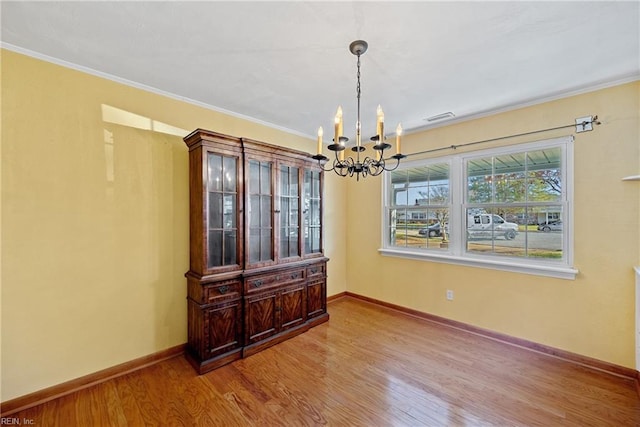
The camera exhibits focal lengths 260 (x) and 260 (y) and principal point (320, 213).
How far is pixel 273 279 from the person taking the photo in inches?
114

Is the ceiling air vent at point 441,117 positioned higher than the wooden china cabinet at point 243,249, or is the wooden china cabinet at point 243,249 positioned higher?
the ceiling air vent at point 441,117

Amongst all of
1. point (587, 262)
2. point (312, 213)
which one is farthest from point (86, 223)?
point (587, 262)

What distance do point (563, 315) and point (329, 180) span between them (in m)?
3.20

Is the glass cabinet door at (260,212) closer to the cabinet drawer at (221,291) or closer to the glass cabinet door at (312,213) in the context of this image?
the cabinet drawer at (221,291)

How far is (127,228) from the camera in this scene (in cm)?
236

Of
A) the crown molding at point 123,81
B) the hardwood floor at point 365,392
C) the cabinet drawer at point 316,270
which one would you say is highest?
the crown molding at point 123,81

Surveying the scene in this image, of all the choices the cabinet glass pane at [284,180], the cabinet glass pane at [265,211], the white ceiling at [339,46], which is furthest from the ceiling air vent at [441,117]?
the cabinet glass pane at [265,211]

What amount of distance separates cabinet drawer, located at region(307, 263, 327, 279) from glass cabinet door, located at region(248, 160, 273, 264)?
615 mm

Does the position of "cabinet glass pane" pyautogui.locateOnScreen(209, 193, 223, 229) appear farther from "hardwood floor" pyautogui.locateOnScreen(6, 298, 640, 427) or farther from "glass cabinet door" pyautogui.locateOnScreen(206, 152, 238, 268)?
"hardwood floor" pyautogui.locateOnScreen(6, 298, 640, 427)

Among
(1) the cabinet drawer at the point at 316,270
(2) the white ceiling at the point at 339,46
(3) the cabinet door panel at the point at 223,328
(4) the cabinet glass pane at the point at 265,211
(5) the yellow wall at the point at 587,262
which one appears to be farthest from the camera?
(1) the cabinet drawer at the point at 316,270

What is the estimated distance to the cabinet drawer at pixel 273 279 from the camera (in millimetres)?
2707

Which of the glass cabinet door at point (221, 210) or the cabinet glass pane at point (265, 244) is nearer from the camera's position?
the glass cabinet door at point (221, 210)

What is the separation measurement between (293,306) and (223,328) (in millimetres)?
853

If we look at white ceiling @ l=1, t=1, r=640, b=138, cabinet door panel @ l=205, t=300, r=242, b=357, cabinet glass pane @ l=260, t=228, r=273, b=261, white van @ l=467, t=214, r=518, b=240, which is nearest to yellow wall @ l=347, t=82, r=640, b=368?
white ceiling @ l=1, t=1, r=640, b=138
